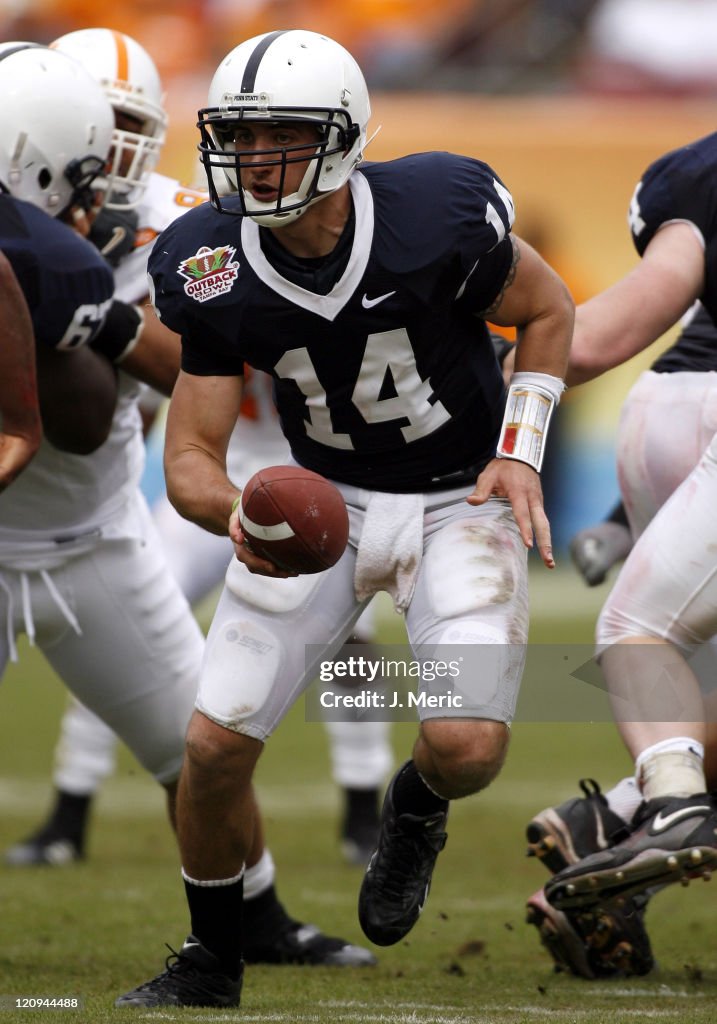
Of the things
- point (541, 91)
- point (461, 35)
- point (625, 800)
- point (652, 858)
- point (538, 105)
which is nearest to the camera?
point (652, 858)

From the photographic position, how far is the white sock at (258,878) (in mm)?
3434

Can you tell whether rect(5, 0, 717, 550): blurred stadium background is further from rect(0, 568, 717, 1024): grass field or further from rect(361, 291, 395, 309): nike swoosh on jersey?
rect(361, 291, 395, 309): nike swoosh on jersey

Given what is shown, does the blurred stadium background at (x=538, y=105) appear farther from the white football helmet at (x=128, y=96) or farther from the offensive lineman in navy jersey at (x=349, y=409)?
the offensive lineman in navy jersey at (x=349, y=409)

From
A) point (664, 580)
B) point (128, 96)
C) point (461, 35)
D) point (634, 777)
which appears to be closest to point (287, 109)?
point (664, 580)

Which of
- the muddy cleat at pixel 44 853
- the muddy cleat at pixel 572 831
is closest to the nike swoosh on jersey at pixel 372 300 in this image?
the muddy cleat at pixel 572 831

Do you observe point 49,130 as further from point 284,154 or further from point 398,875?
point 398,875

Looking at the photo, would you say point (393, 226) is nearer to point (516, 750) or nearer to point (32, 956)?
point (32, 956)

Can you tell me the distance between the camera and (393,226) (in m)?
2.81

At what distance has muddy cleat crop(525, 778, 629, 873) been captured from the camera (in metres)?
3.21

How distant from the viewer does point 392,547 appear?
9.69 feet

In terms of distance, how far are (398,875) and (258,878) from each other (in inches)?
20.8

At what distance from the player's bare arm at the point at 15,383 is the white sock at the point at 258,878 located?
3.49 ft

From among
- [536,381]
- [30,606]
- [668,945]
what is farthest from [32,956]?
[536,381]
